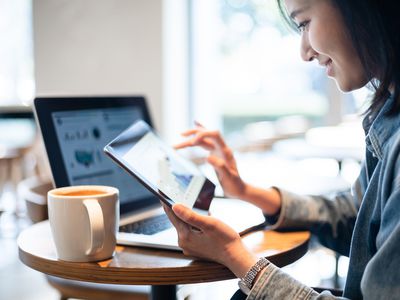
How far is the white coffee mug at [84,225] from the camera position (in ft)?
2.56

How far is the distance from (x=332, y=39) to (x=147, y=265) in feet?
1.47

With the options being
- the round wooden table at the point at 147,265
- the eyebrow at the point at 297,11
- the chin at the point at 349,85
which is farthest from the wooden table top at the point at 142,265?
the eyebrow at the point at 297,11

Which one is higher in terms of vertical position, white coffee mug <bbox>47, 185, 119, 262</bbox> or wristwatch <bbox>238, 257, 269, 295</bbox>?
white coffee mug <bbox>47, 185, 119, 262</bbox>

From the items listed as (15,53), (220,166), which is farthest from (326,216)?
(15,53)

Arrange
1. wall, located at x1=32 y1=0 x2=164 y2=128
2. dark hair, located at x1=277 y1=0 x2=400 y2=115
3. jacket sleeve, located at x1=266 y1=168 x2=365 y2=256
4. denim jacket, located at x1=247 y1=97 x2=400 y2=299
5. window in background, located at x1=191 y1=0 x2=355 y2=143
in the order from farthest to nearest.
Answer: window in background, located at x1=191 y1=0 x2=355 y2=143 < wall, located at x1=32 y1=0 x2=164 y2=128 < jacket sleeve, located at x1=266 y1=168 x2=365 y2=256 < dark hair, located at x1=277 y1=0 x2=400 y2=115 < denim jacket, located at x1=247 y1=97 x2=400 y2=299

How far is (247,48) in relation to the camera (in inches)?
152

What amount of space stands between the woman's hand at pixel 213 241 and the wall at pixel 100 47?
110 inches

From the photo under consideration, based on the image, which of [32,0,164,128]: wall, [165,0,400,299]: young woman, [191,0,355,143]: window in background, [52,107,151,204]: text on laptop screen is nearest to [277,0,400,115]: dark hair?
[165,0,400,299]: young woman

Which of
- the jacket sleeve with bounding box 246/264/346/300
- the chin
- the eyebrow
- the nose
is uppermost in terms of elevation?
the eyebrow

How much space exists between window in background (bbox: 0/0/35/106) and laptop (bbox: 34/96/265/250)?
13.2 ft

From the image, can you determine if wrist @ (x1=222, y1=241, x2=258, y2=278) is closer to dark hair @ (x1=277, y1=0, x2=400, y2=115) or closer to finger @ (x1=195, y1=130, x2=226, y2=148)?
dark hair @ (x1=277, y1=0, x2=400, y2=115)

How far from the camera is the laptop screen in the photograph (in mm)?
1038

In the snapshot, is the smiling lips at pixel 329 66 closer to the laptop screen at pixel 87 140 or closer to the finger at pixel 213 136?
the finger at pixel 213 136

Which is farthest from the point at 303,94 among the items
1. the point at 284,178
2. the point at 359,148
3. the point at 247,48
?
the point at 284,178
